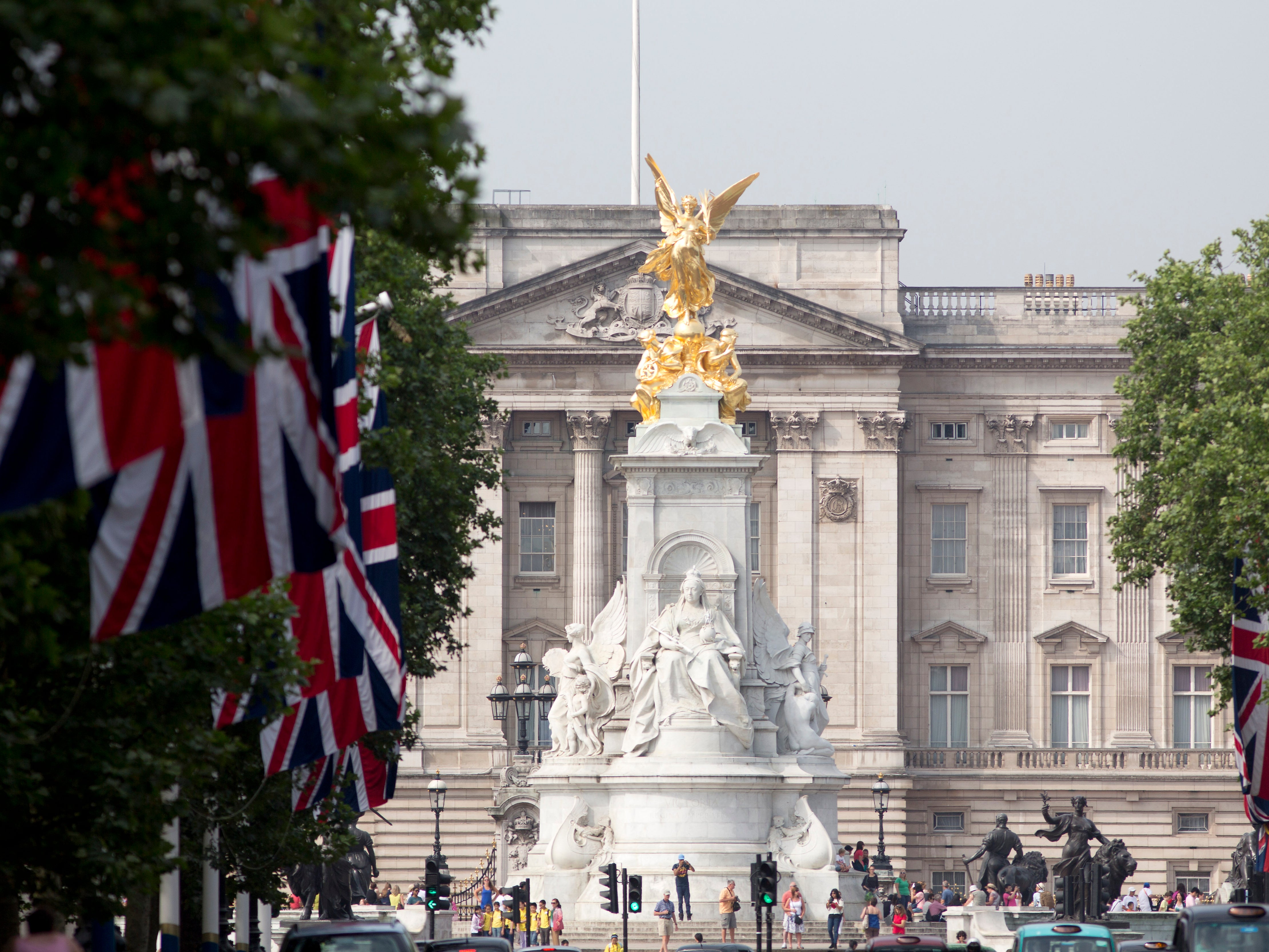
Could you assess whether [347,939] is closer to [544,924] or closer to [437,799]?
[544,924]

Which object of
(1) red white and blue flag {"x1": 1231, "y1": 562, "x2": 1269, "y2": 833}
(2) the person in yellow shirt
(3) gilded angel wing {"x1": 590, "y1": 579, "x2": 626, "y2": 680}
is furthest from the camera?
(3) gilded angel wing {"x1": 590, "y1": 579, "x2": 626, "y2": 680}

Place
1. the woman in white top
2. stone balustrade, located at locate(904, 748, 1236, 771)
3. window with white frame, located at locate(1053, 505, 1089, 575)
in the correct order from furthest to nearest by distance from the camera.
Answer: window with white frame, located at locate(1053, 505, 1089, 575) → stone balustrade, located at locate(904, 748, 1236, 771) → the woman in white top

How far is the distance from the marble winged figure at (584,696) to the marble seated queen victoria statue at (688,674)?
1.00 metres

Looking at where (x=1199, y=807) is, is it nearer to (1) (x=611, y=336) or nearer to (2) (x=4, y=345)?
(1) (x=611, y=336)

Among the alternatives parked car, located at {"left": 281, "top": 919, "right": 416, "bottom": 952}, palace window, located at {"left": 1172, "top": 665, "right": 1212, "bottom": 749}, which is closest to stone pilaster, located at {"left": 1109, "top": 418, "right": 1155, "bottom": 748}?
palace window, located at {"left": 1172, "top": 665, "right": 1212, "bottom": 749}

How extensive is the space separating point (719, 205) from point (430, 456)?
796 inches

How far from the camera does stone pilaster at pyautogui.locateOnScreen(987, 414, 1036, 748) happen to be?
80.4 metres

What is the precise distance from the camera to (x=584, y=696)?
46875mm

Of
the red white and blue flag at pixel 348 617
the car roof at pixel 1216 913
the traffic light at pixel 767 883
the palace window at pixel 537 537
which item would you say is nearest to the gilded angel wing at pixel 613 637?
the traffic light at pixel 767 883

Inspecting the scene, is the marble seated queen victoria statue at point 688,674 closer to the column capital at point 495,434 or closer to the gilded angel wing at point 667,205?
the gilded angel wing at point 667,205

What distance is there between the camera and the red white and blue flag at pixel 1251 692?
123 ft

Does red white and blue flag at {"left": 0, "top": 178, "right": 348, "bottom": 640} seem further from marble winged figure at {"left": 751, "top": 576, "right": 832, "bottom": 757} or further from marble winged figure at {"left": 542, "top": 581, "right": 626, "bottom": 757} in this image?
marble winged figure at {"left": 751, "top": 576, "right": 832, "bottom": 757}

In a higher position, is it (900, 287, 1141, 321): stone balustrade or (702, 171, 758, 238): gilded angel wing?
(900, 287, 1141, 321): stone balustrade

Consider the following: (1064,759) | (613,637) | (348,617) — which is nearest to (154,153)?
(348,617)
